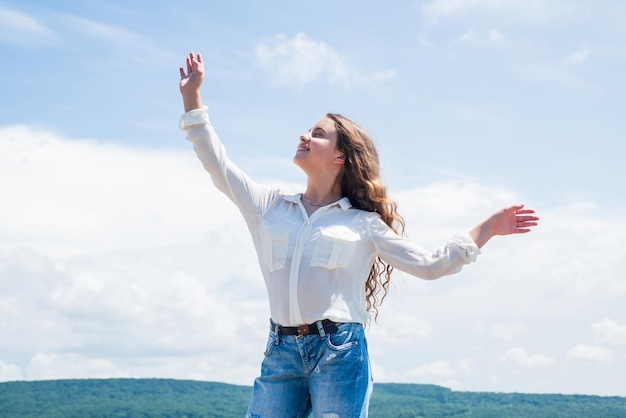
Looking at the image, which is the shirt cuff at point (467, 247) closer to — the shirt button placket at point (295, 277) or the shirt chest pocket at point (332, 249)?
the shirt chest pocket at point (332, 249)

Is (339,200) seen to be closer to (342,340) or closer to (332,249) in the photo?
(332,249)

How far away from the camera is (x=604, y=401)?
53.7m

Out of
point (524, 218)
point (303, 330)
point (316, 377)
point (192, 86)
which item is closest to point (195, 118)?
point (192, 86)

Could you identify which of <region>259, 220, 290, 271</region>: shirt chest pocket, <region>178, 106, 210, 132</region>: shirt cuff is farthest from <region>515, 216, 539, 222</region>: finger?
<region>178, 106, 210, 132</region>: shirt cuff

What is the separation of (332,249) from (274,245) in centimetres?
33

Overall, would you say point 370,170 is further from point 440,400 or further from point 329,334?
point 440,400

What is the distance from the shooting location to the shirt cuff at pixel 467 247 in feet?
15.1

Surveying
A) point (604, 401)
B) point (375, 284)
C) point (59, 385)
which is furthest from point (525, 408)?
point (375, 284)


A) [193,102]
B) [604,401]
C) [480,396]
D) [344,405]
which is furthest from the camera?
[480,396]

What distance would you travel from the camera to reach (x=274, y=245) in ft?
15.2

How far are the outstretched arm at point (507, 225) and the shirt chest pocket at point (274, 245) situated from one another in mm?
1036

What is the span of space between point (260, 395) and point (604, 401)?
53767 millimetres

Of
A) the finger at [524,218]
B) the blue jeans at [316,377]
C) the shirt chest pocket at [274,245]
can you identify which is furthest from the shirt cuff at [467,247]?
the shirt chest pocket at [274,245]

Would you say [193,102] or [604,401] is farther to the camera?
[604,401]
